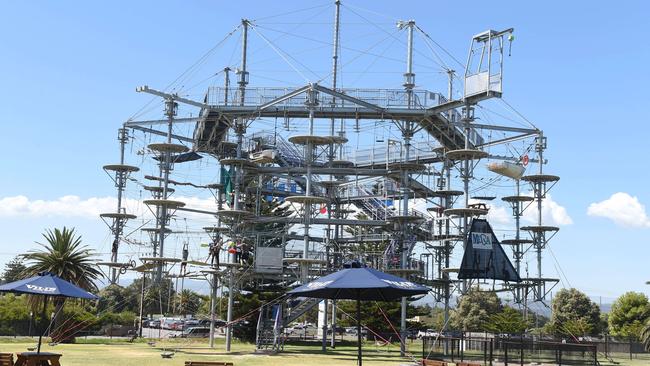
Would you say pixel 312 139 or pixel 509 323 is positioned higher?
pixel 312 139

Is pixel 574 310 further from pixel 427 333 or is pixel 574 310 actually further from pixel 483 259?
pixel 483 259

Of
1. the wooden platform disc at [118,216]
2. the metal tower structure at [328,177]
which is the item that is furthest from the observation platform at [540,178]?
the wooden platform disc at [118,216]

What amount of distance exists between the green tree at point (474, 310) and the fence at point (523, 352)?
124ft

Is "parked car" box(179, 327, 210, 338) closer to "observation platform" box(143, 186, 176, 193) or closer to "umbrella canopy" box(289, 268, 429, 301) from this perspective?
"observation platform" box(143, 186, 176, 193)

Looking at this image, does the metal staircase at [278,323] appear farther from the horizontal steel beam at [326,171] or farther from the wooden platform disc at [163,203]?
the wooden platform disc at [163,203]

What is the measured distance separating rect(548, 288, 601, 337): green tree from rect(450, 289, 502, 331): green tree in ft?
19.5

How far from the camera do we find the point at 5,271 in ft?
366

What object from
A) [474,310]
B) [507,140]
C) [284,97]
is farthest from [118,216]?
[474,310]

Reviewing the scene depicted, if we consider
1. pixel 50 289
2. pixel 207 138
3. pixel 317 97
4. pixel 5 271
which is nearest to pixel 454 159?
pixel 317 97

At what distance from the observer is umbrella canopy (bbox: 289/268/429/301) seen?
1917 cm

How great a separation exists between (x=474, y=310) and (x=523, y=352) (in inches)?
1852

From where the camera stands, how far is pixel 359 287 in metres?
18.8

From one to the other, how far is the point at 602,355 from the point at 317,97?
23.2 meters

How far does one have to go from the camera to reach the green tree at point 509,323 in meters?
62.9
